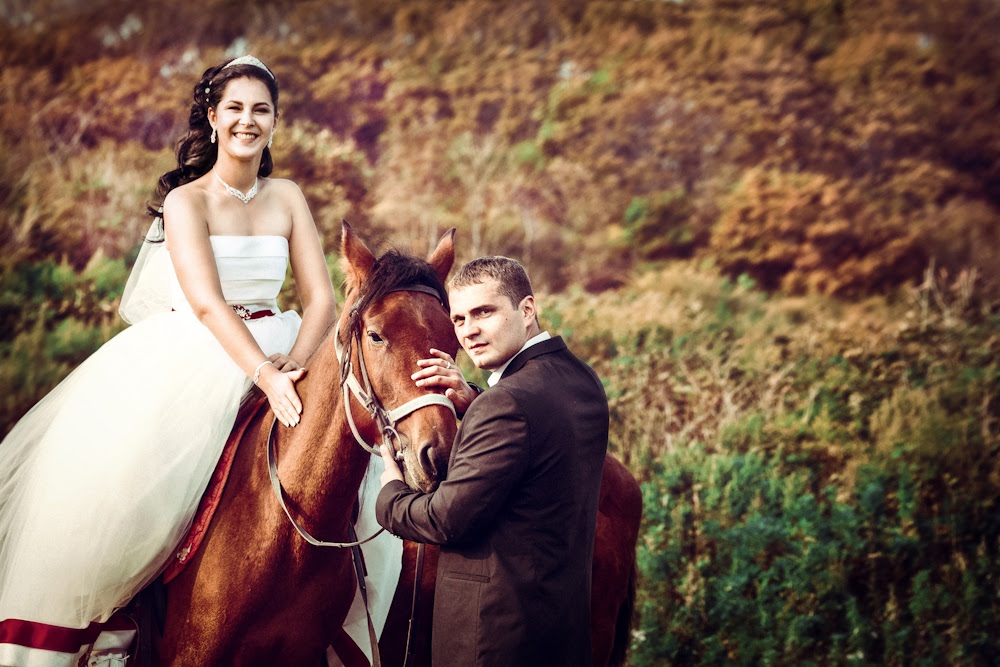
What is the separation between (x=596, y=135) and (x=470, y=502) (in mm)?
6230

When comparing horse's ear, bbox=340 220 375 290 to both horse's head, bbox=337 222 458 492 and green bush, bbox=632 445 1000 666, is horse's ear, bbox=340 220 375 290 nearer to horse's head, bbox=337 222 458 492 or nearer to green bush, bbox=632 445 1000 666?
horse's head, bbox=337 222 458 492

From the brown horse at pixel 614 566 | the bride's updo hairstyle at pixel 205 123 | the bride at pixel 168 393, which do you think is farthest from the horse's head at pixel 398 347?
the brown horse at pixel 614 566

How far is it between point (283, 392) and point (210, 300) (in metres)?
0.46

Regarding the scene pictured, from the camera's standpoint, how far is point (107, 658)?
2910mm

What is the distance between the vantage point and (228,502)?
2971 mm

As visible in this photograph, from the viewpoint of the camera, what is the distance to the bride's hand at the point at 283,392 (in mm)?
2941

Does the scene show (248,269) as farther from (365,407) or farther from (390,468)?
(390,468)

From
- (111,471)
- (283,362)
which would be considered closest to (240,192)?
(283,362)

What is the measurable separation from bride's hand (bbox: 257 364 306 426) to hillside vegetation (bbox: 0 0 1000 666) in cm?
359

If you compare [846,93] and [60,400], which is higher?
[846,93]

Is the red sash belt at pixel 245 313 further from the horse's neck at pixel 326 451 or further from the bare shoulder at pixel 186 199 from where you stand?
the horse's neck at pixel 326 451

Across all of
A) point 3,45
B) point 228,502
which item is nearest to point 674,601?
point 228,502

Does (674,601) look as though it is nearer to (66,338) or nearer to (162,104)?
(66,338)

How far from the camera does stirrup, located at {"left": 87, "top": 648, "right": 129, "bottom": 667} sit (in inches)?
114
